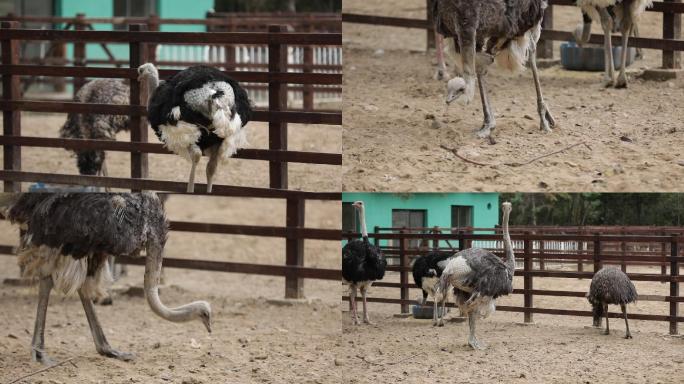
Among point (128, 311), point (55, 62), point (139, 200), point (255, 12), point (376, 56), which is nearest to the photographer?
point (139, 200)

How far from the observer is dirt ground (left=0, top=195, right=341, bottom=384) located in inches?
207

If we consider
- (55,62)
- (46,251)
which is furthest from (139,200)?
(55,62)

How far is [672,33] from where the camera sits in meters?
5.31

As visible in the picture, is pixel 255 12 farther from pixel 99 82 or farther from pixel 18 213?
pixel 18 213

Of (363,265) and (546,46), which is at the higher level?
(546,46)

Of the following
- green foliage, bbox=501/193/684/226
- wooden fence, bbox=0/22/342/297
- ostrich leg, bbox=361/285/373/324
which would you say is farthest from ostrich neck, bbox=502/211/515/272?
wooden fence, bbox=0/22/342/297

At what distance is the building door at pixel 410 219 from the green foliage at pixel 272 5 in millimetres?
8402

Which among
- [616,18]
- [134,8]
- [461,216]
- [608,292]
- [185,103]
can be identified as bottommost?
[608,292]

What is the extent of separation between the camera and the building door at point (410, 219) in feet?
16.1

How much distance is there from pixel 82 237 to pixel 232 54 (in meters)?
6.00

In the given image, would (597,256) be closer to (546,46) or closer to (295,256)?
(546,46)

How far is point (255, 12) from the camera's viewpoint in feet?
52.0

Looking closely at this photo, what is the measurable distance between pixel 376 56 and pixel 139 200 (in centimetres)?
166

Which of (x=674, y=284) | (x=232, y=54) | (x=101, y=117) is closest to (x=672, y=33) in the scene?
(x=674, y=284)
